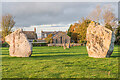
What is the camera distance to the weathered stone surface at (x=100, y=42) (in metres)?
10.6

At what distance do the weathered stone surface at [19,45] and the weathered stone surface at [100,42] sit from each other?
17.1 feet

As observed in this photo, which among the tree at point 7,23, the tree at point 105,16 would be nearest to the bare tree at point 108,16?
the tree at point 105,16

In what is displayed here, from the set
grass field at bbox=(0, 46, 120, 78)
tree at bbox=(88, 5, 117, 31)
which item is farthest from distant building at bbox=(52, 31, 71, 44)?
grass field at bbox=(0, 46, 120, 78)

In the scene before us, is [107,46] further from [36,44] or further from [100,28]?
[36,44]

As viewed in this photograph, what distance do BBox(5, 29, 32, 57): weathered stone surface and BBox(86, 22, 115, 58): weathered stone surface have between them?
5.21 metres

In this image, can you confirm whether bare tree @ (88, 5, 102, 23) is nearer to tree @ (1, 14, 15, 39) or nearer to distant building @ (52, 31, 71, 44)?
distant building @ (52, 31, 71, 44)

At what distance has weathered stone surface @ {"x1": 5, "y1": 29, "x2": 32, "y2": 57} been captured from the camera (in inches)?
444

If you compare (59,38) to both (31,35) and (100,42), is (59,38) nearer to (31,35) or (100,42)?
(31,35)

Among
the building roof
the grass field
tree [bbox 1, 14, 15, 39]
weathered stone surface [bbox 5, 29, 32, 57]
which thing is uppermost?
tree [bbox 1, 14, 15, 39]

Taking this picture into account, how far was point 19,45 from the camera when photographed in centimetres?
1144

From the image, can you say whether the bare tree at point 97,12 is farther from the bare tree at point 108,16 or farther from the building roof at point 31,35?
the building roof at point 31,35

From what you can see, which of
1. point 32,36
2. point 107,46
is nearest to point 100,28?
point 107,46

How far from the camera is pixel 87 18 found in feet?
131

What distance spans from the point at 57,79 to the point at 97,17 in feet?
113
